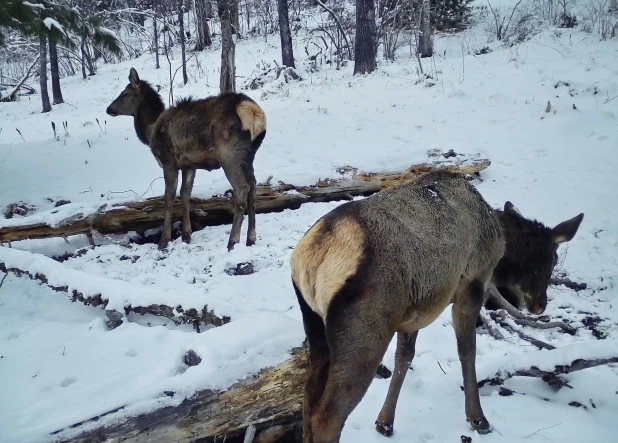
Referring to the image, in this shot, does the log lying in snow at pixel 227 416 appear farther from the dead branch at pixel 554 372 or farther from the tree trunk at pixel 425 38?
the tree trunk at pixel 425 38

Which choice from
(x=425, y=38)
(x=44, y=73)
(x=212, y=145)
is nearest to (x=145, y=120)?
(x=212, y=145)

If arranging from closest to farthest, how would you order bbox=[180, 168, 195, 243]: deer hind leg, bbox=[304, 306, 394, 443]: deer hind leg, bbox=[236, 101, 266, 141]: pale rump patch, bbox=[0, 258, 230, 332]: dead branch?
1. bbox=[304, 306, 394, 443]: deer hind leg
2. bbox=[0, 258, 230, 332]: dead branch
3. bbox=[236, 101, 266, 141]: pale rump patch
4. bbox=[180, 168, 195, 243]: deer hind leg

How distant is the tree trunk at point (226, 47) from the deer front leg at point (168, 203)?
444 centimetres

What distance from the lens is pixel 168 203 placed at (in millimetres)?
8008

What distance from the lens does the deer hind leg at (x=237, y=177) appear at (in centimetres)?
757

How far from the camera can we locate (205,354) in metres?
3.58

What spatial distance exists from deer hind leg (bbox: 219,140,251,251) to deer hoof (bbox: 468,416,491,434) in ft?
15.1

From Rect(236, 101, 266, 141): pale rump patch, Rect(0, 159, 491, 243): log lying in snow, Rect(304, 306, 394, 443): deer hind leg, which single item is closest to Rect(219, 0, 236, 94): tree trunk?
Rect(236, 101, 266, 141): pale rump patch

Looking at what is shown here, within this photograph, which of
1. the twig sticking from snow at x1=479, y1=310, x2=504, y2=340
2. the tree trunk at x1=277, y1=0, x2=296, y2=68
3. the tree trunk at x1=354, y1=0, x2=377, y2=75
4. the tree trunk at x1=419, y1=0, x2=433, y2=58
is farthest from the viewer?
the tree trunk at x1=277, y1=0, x2=296, y2=68

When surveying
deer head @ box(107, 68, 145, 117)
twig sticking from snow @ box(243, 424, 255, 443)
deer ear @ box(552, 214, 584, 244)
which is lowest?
twig sticking from snow @ box(243, 424, 255, 443)

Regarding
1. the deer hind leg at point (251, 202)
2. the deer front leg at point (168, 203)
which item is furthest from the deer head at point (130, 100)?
the deer hind leg at point (251, 202)

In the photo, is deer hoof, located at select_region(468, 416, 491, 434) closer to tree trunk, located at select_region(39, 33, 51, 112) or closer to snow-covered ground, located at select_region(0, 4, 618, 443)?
snow-covered ground, located at select_region(0, 4, 618, 443)

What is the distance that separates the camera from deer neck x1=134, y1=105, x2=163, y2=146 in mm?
9352

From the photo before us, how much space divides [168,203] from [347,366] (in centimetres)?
585
